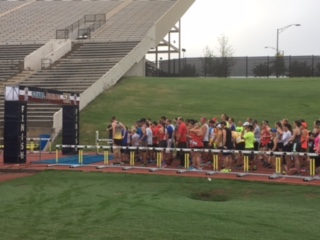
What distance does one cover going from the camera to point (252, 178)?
1506 cm

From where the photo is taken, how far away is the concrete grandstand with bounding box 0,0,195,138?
35000 mm

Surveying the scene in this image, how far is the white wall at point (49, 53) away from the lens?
40.6m

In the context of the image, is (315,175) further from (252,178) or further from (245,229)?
(245,229)

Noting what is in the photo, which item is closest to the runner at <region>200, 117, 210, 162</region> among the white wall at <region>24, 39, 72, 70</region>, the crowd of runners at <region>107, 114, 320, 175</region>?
the crowd of runners at <region>107, 114, 320, 175</region>

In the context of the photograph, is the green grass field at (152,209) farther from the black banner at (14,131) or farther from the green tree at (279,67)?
the green tree at (279,67)

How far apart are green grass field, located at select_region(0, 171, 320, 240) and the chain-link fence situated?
39.1m

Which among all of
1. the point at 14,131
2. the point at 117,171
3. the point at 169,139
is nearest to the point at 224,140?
the point at 169,139

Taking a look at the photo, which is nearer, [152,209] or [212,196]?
[152,209]

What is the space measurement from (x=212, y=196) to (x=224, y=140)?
13.0ft

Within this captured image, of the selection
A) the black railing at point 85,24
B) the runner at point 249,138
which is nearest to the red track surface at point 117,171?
the runner at point 249,138

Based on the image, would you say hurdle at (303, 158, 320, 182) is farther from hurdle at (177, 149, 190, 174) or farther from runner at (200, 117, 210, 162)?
hurdle at (177, 149, 190, 174)

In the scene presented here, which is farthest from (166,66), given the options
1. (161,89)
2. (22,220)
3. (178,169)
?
(22,220)

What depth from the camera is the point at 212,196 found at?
12.9 metres

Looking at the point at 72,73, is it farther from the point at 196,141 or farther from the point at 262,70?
the point at 262,70
